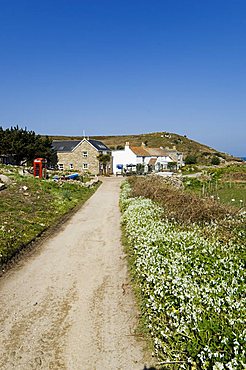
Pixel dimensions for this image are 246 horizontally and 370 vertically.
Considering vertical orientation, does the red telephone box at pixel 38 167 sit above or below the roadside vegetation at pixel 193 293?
above

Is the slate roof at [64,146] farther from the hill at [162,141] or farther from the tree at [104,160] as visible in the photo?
the hill at [162,141]

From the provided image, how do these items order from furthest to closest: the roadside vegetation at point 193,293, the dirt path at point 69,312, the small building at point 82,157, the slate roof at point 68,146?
1. the slate roof at point 68,146
2. the small building at point 82,157
3. the dirt path at point 69,312
4. the roadside vegetation at point 193,293

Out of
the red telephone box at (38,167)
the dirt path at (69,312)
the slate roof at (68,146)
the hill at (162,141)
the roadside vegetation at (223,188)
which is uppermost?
the hill at (162,141)

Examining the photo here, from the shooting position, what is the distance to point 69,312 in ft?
20.5

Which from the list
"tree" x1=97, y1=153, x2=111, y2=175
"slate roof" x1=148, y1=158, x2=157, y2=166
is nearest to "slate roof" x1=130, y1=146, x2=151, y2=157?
"slate roof" x1=148, y1=158, x2=157, y2=166

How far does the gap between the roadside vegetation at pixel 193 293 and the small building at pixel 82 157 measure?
154ft

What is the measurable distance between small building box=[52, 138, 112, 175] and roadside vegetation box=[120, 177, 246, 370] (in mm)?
46865

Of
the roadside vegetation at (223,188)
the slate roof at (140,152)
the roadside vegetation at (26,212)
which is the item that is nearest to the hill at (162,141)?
the slate roof at (140,152)

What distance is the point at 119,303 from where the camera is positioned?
21.6 feet

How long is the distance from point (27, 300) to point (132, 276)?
2.34 meters

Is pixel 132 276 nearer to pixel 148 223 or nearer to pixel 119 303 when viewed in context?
pixel 119 303

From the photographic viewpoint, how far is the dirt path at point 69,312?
15.9 feet

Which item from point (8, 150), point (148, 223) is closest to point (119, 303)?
point (148, 223)

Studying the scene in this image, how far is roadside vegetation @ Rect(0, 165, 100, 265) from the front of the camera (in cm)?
1066
